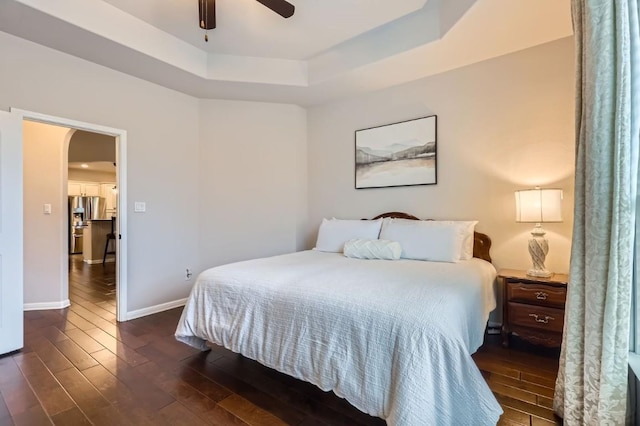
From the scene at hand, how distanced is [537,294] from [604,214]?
1368mm

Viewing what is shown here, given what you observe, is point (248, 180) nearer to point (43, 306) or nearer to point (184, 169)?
point (184, 169)

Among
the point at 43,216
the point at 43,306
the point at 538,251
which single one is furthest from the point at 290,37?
the point at 43,306

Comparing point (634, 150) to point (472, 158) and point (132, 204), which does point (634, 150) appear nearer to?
point (472, 158)

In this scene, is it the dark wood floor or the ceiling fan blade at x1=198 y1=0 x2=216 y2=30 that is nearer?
the dark wood floor

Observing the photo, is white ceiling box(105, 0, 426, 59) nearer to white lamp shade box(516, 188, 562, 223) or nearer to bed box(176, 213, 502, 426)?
white lamp shade box(516, 188, 562, 223)

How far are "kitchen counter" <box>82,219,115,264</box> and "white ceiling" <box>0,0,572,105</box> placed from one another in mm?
4839

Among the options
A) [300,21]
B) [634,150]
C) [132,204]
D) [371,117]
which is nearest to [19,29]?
[132,204]

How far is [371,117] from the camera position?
3715 millimetres

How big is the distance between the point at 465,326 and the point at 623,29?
1.41 meters

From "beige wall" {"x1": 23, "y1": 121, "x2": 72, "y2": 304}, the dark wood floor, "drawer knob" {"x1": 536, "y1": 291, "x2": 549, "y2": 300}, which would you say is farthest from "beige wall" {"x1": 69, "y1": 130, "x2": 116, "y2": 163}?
"drawer knob" {"x1": 536, "y1": 291, "x2": 549, "y2": 300}

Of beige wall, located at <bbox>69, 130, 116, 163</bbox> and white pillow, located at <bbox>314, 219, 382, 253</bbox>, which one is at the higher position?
beige wall, located at <bbox>69, 130, 116, 163</bbox>

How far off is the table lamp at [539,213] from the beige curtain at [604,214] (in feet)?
3.72

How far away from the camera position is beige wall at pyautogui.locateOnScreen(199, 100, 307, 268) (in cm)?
396

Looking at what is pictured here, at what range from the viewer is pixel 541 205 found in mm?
2395
